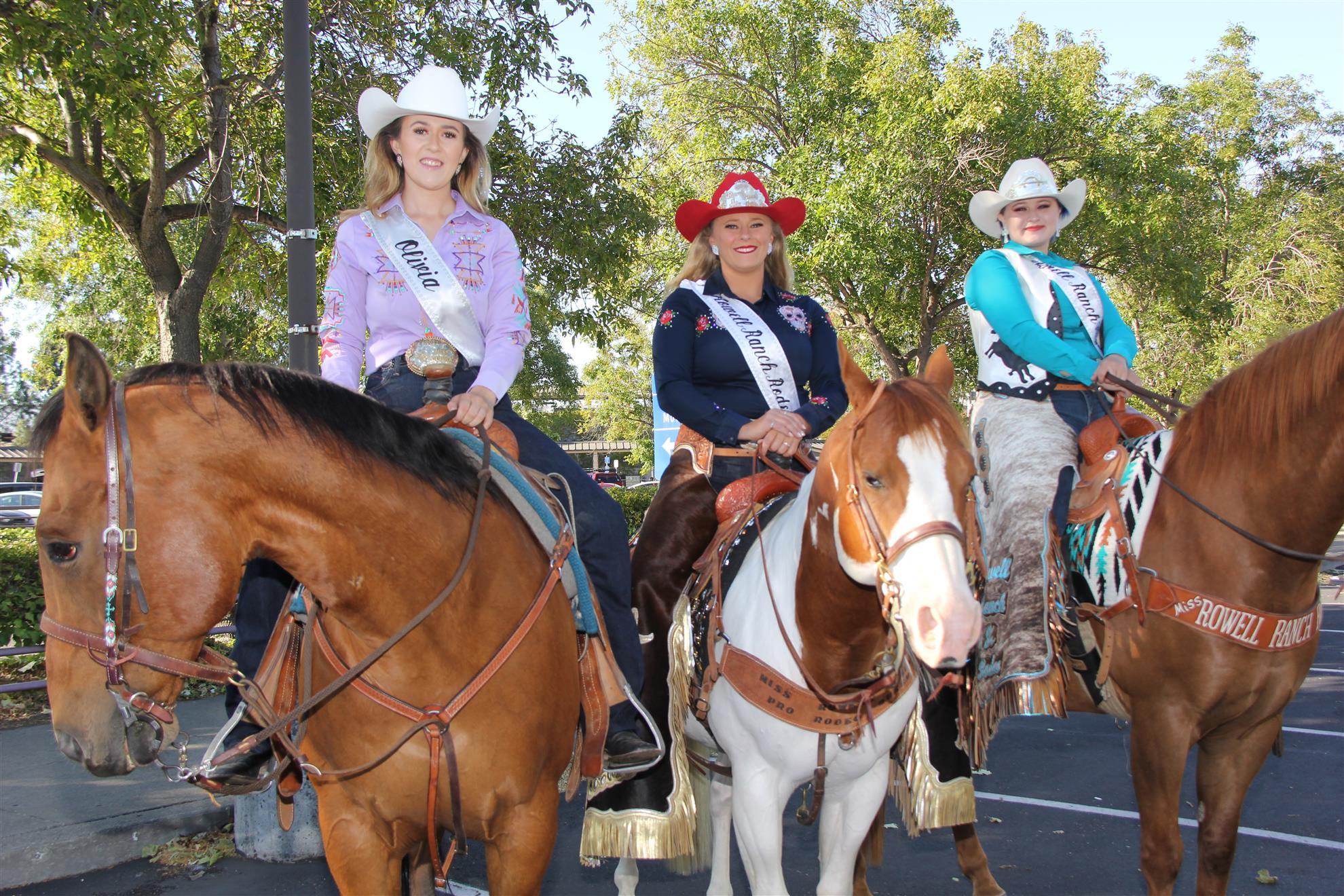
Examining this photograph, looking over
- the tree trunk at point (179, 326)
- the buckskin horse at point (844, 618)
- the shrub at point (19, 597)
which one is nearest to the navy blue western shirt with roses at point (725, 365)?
the buckskin horse at point (844, 618)

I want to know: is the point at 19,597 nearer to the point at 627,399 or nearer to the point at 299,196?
the point at 299,196

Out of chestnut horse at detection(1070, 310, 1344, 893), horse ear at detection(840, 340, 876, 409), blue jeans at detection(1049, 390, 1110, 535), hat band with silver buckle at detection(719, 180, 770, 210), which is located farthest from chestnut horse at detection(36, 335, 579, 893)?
blue jeans at detection(1049, 390, 1110, 535)

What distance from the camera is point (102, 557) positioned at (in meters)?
1.97

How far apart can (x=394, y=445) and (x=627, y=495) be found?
12.9 meters

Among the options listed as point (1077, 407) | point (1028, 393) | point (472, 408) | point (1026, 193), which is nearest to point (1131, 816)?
point (1077, 407)

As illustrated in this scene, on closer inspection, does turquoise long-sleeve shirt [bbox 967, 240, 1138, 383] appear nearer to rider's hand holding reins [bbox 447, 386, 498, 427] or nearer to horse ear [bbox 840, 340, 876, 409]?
horse ear [bbox 840, 340, 876, 409]

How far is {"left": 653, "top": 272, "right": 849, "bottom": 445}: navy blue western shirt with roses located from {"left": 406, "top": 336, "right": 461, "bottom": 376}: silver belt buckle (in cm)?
105

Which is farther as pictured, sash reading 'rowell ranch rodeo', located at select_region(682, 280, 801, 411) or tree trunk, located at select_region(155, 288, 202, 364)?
tree trunk, located at select_region(155, 288, 202, 364)

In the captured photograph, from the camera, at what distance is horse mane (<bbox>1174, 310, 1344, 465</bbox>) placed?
334 cm

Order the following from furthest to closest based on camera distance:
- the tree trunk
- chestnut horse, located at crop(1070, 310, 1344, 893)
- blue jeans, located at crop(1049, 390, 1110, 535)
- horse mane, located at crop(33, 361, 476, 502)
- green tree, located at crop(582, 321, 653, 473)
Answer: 1. green tree, located at crop(582, 321, 653, 473)
2. the tree trunk
3. blue jeans, located at crop(1049, 390, 1110, 535)
4. chestnut horse, located at crop(1070, 310, 1344, 893)
5. horse mane, located at crop(33, 361, 476, 502)

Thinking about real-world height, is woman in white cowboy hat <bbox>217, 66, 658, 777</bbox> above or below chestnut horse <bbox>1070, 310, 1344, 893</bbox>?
above

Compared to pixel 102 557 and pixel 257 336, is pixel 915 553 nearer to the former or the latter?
pixel 102 557

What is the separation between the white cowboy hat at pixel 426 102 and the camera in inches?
129

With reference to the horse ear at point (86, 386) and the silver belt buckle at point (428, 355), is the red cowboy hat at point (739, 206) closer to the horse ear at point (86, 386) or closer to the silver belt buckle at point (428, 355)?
the silver belt buckle at point (428, 355)
